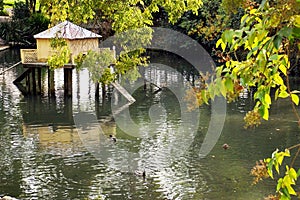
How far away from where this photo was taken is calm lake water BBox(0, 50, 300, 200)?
11.5m

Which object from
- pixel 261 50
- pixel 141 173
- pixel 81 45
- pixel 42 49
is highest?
pixel 261 50

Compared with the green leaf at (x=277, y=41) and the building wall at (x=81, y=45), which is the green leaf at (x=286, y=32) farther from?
the building wall at (x=81, y=45)

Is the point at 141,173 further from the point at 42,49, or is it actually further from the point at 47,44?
the point at 42,49

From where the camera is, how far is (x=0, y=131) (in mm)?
16594

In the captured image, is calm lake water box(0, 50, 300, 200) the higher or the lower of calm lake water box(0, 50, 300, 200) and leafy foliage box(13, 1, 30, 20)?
the lower

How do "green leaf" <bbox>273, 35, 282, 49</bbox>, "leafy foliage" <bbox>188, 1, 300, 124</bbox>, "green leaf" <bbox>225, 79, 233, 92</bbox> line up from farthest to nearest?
"green leaf" <bbox>225, 79, 233, 92</bbox>
"leafy foliage" <bbox>188, 1, 300, 124</bbox>
"green leaf" <bbox>273, 35, 282, 49</bbox>

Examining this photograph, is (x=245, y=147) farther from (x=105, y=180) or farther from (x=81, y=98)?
(x=81, y=98)

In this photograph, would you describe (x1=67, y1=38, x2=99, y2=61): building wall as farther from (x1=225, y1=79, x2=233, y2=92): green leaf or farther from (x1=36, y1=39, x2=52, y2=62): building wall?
(x1=225, y1=79, x2=233, y2=92): green leaf

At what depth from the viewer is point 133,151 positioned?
1448 centimetres

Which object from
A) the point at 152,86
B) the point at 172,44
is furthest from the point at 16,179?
the point at 172,44

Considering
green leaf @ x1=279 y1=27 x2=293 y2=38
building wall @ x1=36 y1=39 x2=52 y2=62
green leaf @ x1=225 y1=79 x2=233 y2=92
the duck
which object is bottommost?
the duck

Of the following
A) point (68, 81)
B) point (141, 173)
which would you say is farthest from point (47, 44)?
point (141, 173)

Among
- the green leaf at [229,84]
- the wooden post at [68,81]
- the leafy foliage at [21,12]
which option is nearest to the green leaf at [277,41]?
the green leaf at [229,84]

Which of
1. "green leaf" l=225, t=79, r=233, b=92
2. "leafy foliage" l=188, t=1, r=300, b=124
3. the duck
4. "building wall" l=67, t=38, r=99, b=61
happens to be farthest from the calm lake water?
"green leaf" l=225, t=79, r=233, b=92
